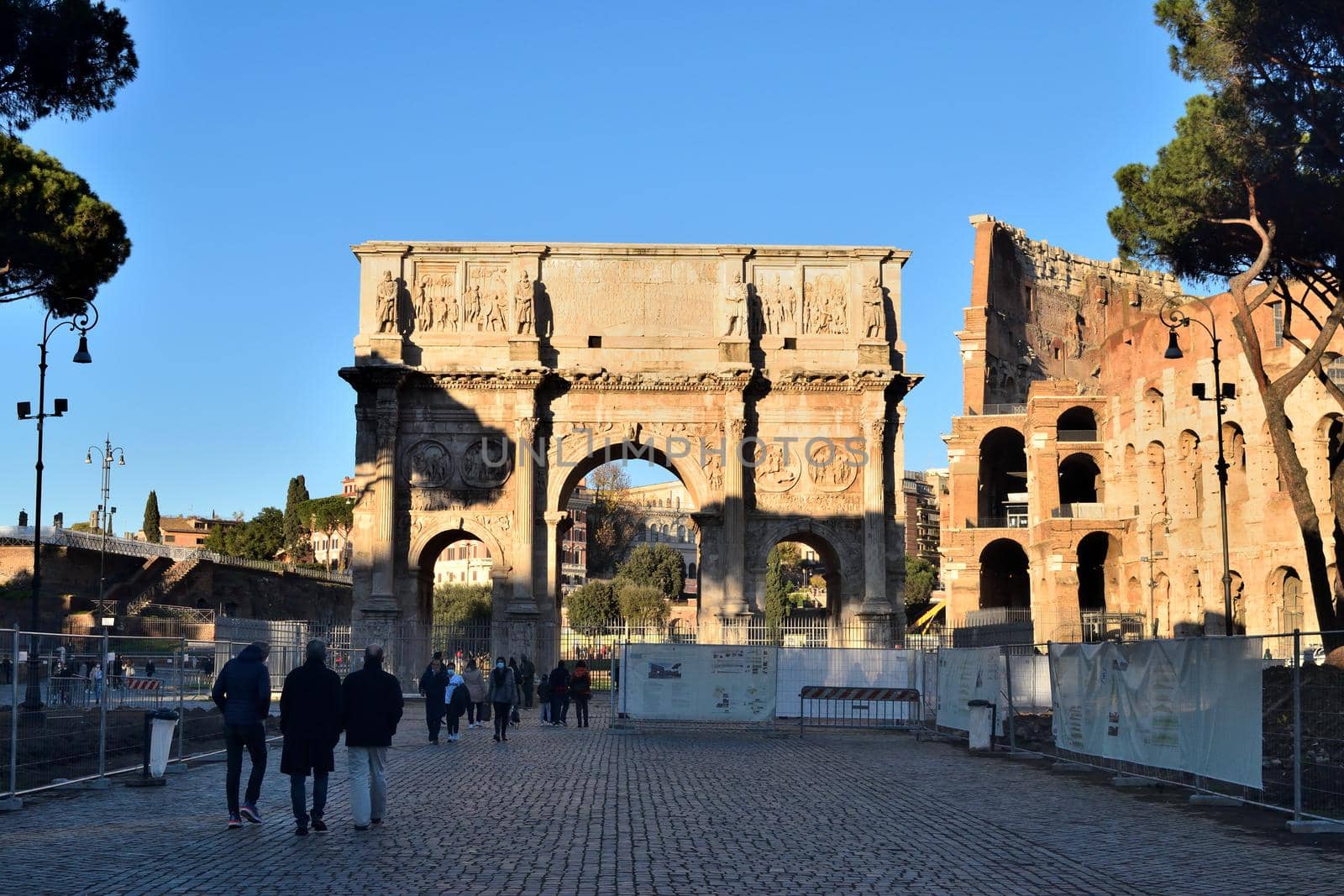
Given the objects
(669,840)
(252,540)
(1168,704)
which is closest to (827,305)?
(1168,704)

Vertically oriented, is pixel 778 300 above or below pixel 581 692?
above

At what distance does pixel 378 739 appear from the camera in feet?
36.6

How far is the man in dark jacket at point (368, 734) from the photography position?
36.2 ft

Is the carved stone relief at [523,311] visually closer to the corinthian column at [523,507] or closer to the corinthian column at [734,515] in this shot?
the corinthian column at [523,507]

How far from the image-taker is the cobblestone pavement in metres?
8.67

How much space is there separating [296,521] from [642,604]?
36757 millimetres

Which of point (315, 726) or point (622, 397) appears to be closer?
point (315, 726)

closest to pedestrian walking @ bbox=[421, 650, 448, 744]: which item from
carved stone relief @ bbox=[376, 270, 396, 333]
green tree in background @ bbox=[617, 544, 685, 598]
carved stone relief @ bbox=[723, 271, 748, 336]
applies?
carved stone relief @ bbox=[376, 270, 396, 333]

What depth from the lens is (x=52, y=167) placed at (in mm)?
26844

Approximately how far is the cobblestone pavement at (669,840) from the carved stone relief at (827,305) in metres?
19.2

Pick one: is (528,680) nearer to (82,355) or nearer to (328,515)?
(82,355)

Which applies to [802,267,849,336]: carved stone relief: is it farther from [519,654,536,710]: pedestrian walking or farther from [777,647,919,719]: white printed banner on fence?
[777,647,919,719]: white printed banner on fence

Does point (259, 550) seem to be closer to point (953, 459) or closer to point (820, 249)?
point (953, 459)

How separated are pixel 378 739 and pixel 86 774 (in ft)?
16.9
